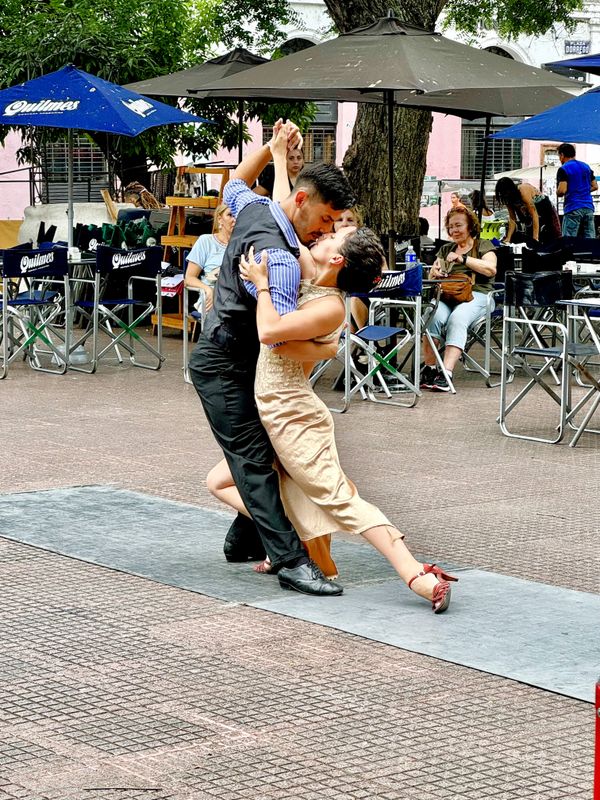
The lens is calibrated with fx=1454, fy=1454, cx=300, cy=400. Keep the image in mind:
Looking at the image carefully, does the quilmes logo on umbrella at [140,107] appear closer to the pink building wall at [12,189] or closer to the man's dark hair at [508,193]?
the man's dark hair at [508,193]

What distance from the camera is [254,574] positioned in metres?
6.29

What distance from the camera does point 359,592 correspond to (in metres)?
5.99

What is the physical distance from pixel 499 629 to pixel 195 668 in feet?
3.98

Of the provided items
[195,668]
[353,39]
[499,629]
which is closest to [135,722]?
[195,668]

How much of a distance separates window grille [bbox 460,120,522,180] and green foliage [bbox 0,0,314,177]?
684 inches

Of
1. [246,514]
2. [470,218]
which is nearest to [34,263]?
[470,218]

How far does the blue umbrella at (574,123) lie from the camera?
12234mm

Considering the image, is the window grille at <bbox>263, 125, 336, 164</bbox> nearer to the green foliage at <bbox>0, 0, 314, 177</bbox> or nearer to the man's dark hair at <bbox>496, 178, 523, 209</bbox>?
the green foliage at <bbox>0, 0, 314, 177</bbox>

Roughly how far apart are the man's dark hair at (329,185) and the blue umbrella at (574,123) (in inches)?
262

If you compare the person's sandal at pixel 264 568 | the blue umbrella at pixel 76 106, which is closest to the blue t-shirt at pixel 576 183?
the blue umbrella at pixel 76 106

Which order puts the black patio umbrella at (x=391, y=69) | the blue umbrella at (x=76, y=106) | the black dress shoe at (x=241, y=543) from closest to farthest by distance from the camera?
the black dress shoe at (x=241, y=543) → the black patio umbrella at (x=391, y=69) → the blue umbrella at (x=76, y=106)

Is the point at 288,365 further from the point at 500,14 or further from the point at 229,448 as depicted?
the point at 500,14

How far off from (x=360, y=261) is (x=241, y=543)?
148 centimetres

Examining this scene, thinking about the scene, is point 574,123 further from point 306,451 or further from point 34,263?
point 306,451
